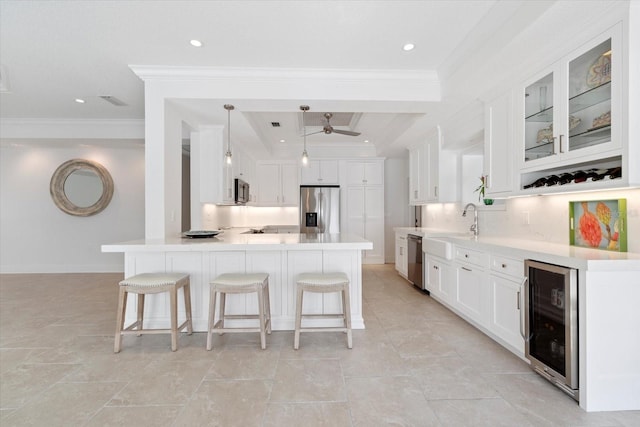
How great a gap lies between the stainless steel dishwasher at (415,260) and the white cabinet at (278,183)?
9.43 ft

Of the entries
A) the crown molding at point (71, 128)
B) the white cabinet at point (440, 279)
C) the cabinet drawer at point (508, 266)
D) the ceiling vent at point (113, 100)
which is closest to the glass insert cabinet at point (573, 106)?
the cabinet drawer at point (508, 266)

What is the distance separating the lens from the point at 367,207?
21.8ft

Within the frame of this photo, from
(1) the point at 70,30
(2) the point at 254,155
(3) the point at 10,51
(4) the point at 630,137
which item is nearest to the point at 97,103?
(3) the point at 10,51

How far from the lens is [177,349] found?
8.29ft

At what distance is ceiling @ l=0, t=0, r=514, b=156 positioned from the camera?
2.23 m

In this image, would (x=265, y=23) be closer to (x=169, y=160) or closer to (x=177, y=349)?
(x=169, y=160)

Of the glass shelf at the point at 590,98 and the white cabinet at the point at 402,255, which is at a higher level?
the glass shelf at the point at 590,98

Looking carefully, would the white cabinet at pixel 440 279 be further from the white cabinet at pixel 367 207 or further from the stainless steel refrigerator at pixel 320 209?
the stainless steel refrigerator at pixel 320 209

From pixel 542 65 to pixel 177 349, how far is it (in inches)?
145

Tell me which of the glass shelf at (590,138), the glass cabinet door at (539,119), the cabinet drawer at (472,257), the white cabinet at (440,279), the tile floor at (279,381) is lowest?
the tile floor at (279,381)

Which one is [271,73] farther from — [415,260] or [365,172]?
[365,172]

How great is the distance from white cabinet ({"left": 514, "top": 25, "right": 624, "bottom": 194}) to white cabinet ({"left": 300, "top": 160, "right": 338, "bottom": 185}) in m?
4.31

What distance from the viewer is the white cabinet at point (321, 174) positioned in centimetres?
661

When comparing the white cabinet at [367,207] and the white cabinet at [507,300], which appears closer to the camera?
the white cabinet at [507,300]
